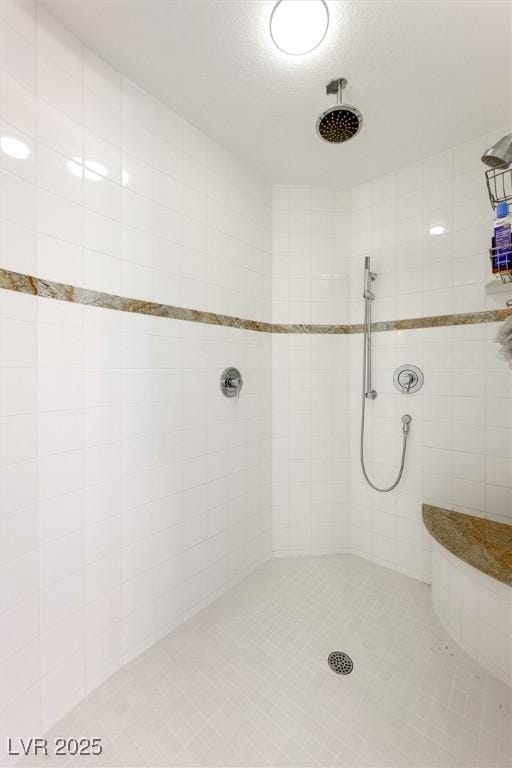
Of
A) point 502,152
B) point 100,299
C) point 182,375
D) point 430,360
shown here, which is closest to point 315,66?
point 502,152

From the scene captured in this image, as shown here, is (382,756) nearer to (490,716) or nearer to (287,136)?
(490,716)

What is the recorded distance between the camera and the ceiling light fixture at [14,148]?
1101 millimetres

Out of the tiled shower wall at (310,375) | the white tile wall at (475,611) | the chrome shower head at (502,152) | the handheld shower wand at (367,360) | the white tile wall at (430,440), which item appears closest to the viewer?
the chrome shower head at (502,152)

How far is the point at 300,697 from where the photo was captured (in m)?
1.32

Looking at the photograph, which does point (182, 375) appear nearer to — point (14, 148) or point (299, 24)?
point (14, 148)

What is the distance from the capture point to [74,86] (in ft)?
4.23

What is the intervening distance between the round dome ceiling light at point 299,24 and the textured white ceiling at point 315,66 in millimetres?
40

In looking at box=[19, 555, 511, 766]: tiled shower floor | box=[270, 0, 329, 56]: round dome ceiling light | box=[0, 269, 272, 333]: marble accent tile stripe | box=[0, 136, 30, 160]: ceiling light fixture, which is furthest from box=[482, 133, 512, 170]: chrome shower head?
box=[19, 555, 511, 766]: tiled shower floor

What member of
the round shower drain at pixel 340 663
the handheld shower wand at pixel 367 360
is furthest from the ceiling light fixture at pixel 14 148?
the round shower drain at pixel 340 663

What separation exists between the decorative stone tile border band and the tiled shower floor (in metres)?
1.62

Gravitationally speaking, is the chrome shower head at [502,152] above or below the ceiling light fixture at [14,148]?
above

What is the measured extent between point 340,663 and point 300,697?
0.26 m

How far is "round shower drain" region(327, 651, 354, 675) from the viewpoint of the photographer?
1.44 meters

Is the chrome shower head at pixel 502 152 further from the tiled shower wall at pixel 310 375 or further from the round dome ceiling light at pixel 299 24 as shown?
the tiled shower wall at pixel 310 375
